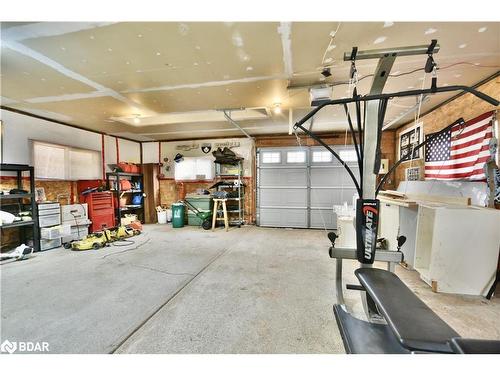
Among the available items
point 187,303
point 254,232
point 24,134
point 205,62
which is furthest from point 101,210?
point 205,62

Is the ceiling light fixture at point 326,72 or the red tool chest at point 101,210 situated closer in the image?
the ceiling light fixture at point 326,72

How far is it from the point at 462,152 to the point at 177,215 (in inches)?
246

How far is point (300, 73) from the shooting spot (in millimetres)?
2619

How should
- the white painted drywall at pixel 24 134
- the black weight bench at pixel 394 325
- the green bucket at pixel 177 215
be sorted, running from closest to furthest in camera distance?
the black weight bench at pixel 394 325
the white painted drywall at pixel 24 134
the green bucket at pixel 177 215

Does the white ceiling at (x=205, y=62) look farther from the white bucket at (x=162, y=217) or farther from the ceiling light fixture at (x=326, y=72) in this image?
the white bucket at (x=162, y=217)

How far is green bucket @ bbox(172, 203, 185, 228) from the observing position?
622cm

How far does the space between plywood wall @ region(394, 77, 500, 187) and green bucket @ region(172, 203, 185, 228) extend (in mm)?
5892

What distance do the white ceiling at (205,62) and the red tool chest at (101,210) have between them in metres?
2.07

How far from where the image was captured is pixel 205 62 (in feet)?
7.85

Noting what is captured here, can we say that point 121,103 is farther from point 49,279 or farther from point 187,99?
point 49,279

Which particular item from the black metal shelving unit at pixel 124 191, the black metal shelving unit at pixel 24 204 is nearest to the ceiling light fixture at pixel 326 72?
the black metal shelving unit at pixel 24 204

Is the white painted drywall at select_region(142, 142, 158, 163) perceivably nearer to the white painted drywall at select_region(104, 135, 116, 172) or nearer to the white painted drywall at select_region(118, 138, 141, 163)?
the white painted drywall at select_region(118, 138, 141, 163)

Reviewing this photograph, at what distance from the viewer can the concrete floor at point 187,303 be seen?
171 cm

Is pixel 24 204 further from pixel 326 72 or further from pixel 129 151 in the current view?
pixel 326 72
